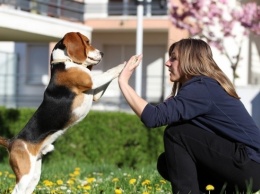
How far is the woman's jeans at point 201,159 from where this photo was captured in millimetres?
5523

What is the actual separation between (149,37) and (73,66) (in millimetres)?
23661

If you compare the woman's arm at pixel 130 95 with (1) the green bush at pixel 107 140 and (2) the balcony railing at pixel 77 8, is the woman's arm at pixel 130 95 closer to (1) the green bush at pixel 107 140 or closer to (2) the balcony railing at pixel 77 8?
(1) the green bush at pixel 107 140

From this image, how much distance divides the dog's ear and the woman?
0.64m

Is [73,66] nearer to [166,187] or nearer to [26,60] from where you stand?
[166,187]

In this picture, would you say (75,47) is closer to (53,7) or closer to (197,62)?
(197,62)

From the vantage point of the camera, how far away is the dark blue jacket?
17.7 ft

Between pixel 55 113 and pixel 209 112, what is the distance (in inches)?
48.0

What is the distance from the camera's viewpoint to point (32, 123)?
5.91 m

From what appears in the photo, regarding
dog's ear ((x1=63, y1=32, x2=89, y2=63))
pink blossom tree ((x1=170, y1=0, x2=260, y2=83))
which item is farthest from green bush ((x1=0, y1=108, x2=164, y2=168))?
dog's ear ((x1=63, y1=32, x2=89, y2=63))

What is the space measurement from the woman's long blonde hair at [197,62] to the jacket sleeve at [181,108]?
0.49 feet

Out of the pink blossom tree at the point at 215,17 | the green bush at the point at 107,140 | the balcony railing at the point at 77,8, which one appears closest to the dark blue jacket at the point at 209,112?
the green bush at the point at 107,140

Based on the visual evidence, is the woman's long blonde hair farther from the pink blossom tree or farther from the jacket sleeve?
the pink blossom tree

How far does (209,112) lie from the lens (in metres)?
5.57

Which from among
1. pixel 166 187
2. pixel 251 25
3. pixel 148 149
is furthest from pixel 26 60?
pixel 166 187
